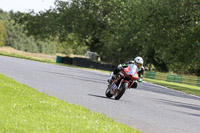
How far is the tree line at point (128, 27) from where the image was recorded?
162 feet

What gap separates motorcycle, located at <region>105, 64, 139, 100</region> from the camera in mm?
14961

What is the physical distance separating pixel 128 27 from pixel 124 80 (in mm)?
47299

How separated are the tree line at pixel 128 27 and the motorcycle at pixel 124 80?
108 ft

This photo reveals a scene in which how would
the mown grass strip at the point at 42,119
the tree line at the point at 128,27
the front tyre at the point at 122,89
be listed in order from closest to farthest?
1. the mown grass strip at the point at 42,119
2. the front tyre at the point at 122,89
3. the tree line at the point at 128,27

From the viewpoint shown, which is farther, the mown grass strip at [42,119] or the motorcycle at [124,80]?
the motorcycle at [124,80]

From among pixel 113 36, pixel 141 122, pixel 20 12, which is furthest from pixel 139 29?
pixel 141 122

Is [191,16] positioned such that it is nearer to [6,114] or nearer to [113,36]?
[113,36]

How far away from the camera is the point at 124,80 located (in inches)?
591

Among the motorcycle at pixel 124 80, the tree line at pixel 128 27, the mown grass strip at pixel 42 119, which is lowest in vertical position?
the mown grass strip at pixel 42 119

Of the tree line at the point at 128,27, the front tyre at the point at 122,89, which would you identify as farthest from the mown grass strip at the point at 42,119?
the tree line at the point at 128,27

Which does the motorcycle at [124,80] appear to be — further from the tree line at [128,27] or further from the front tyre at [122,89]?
the tree line at [128,27]

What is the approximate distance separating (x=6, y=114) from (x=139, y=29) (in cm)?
5492

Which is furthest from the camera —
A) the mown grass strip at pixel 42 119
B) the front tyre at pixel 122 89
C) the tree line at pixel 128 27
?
the tree line at pixel 128 27

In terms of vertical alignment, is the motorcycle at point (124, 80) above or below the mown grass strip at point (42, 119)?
above
